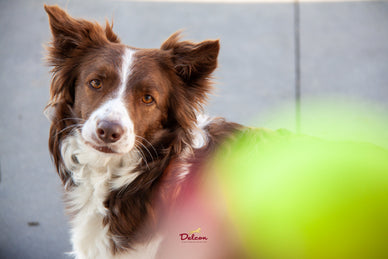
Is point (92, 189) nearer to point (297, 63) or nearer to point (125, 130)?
point (125, 130)

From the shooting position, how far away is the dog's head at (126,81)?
2.12m

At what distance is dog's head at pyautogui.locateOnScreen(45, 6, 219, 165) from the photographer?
212cm

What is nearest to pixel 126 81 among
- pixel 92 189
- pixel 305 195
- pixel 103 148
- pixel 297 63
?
pixel 103 148

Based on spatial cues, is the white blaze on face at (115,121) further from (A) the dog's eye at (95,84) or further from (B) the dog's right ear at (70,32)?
(B) the dog's right ear at (70,32)

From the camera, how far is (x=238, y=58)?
4.62 meters

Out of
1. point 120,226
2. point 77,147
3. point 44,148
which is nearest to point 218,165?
point 120,226

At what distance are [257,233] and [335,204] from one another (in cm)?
48

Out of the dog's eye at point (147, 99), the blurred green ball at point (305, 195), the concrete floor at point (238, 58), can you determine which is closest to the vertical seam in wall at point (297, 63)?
the concrete floor at point (238, 58)

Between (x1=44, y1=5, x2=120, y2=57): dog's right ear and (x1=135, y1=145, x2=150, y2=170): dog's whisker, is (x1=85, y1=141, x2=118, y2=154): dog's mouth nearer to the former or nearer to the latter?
(x1=135, y1=145, x2=150, y2=170): dog's whisker

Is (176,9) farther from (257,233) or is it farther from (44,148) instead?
(257,233)

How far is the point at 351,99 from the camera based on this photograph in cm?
433

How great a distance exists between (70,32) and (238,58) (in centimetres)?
278

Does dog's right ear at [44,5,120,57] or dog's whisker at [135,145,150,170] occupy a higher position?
dog's right ear at [44,5,120,57]

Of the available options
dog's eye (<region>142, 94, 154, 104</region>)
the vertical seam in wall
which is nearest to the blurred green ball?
dog's eye (<region>142, 94, 154, 104</region>)
